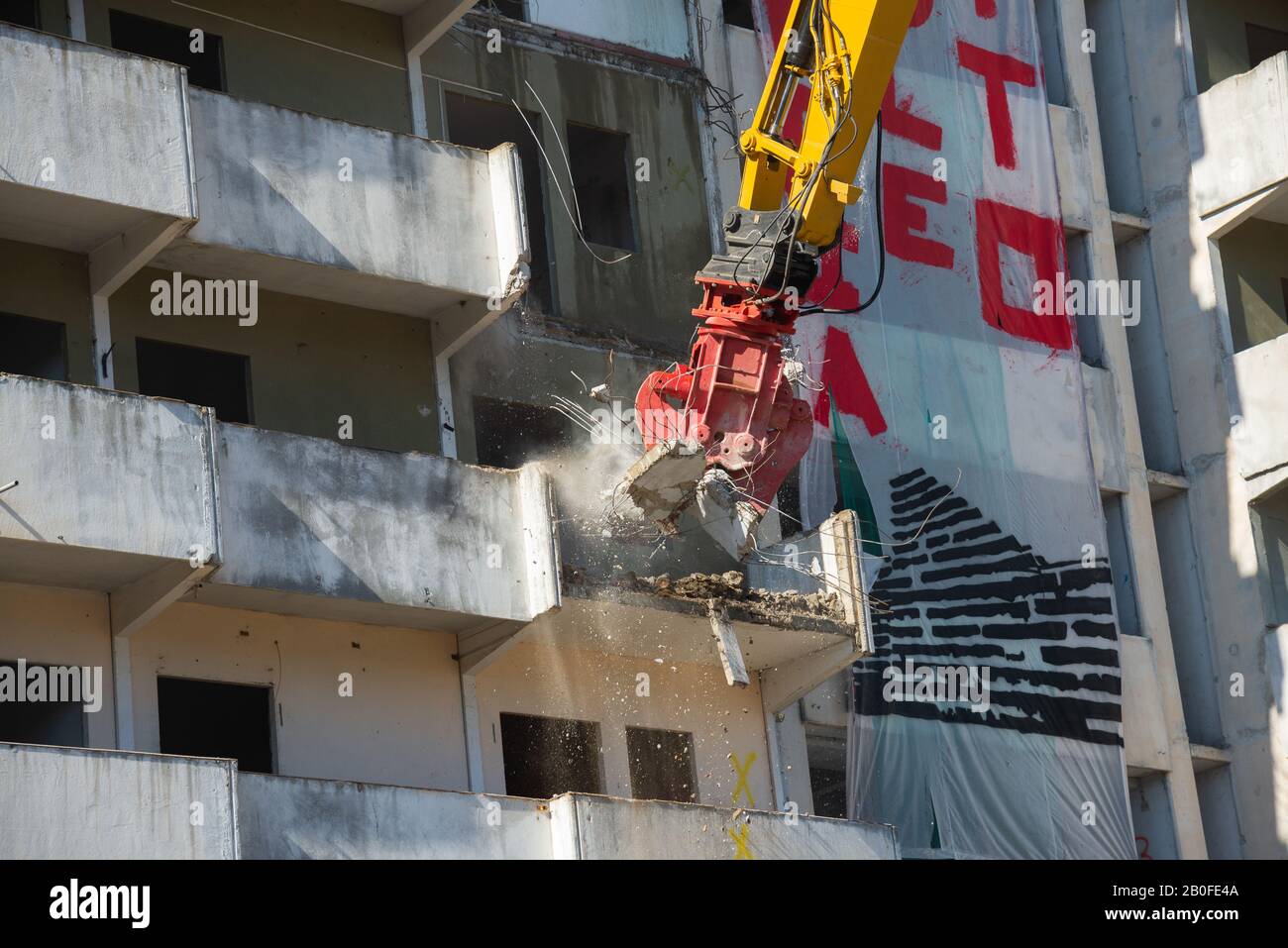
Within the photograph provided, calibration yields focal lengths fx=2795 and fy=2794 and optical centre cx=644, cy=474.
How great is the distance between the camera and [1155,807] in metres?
31.1

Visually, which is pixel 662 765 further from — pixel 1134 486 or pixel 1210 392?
pixel 1210 392

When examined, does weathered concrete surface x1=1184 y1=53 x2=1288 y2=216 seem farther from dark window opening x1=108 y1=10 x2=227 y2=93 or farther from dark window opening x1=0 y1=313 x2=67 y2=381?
dark window opening x1=0 y1=313 x2=67 y2=381

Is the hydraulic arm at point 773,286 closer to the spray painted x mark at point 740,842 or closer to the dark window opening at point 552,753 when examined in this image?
the dark window opening at point 552,753

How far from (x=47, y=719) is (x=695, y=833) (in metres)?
5.38

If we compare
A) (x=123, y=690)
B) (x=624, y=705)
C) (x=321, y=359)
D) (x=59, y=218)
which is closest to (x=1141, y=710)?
(x=624, y=705)

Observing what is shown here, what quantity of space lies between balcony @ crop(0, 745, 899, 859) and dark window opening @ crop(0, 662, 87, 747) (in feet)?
5.29

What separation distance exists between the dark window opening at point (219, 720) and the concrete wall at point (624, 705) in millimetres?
1995

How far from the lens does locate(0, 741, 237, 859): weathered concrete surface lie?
756 inches

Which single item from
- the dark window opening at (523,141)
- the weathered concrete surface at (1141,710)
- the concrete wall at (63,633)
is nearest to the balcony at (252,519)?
the concrete wall at (63,633)

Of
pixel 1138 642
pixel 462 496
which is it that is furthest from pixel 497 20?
pixel 1138 642

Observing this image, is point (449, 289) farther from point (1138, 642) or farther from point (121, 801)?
point (1138, 642)

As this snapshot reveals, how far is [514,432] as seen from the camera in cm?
2594

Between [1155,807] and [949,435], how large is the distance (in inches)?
195

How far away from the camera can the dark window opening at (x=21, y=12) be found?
2369 cm
